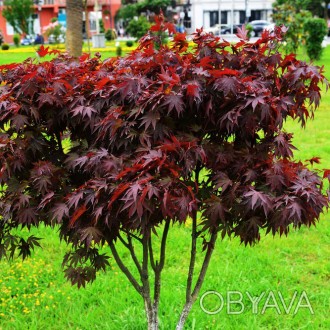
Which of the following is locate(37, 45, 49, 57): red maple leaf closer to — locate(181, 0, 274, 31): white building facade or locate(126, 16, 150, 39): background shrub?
locate(126, 16, 150, 39): background shrub

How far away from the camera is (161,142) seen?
2.31 m

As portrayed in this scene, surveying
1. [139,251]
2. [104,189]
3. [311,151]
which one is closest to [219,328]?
[139,251]

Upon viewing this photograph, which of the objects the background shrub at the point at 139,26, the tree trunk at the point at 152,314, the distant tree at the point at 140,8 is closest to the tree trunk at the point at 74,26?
the tree trunk at the point at 152,314

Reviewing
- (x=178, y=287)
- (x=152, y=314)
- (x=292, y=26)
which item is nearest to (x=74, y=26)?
(x=178, y=287)

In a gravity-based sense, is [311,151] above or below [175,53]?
below

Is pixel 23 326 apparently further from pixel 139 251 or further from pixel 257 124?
pixel 257 124

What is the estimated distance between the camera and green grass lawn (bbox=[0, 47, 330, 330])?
368cm

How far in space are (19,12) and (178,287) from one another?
34.6 meters

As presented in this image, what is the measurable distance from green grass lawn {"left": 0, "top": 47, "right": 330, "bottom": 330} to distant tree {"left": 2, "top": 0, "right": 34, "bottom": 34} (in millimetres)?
32989

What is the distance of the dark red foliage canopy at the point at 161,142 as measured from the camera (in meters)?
2.26

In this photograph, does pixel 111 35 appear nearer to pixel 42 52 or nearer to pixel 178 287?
pixel 178 287

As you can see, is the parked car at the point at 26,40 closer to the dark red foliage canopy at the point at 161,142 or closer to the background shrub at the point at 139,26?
the background shrub at the point at 139,26

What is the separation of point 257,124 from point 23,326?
83.2 inches

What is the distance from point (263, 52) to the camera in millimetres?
2568
